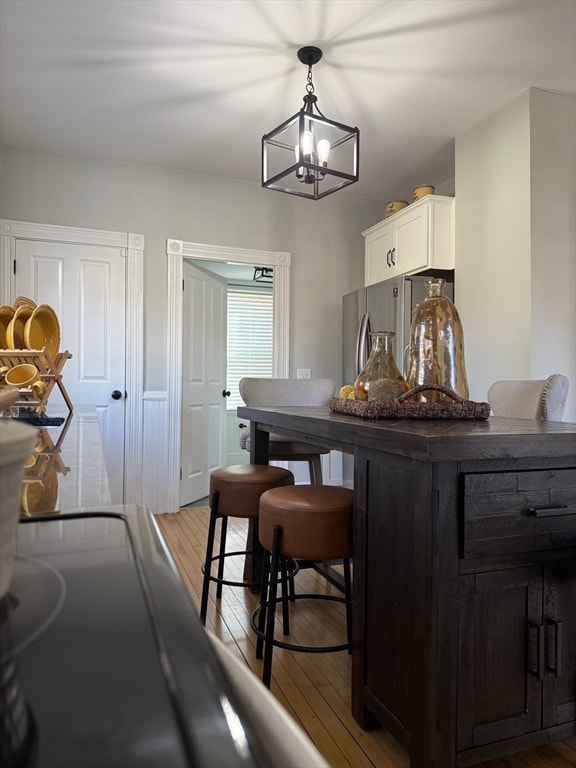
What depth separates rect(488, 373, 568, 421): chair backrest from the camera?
1.96 m

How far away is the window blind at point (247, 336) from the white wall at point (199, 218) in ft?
4.41

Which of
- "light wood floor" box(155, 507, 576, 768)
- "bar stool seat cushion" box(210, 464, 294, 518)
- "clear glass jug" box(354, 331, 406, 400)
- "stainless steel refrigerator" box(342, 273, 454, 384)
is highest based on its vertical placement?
"stainless steel refrigerator" box(342, 273, 454, 384)

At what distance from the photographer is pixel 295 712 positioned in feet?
5.05

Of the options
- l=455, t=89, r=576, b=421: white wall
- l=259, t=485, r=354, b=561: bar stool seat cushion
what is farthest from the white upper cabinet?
l=259, t=485, r=354, b=561: bar stool seat cushion

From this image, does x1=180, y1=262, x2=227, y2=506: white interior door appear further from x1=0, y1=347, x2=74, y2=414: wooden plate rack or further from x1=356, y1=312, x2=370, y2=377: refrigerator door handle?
x1=0, y1=347, x2=74, y2=414: wooden plate rack

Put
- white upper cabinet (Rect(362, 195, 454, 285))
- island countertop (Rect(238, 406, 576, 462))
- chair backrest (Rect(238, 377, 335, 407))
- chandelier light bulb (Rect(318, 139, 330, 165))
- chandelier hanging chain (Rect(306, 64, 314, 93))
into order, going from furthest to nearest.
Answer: white upper cabinet (Rect(362, 195, 454, 285)) → chair backrest (Rect(238, 377, 335, 407)) → chandelier hanging chain (Rect(306, 64, 314, 93)) → chandelier light bulb (Rect(318, 139, 330, 165)) → island countertop (Rect(238, 406, 576, 462))

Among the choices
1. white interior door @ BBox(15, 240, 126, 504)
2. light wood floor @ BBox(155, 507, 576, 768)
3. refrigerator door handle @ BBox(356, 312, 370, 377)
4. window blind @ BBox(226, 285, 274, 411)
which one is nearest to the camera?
light wood floor @ BBox(155, 507, 576, 768)

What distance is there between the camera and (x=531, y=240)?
291cm

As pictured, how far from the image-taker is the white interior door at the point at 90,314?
12.5 ft

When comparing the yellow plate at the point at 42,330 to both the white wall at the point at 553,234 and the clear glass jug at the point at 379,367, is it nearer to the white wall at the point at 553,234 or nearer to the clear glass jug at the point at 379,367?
the clear glass jug at the point at 379,367

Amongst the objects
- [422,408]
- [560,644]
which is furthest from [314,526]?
[560,644]

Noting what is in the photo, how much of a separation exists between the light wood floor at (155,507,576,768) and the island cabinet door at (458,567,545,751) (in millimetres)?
252

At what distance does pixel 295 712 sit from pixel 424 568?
0.76 metres

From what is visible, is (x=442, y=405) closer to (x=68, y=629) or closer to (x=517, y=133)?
(x=68, y=629)
